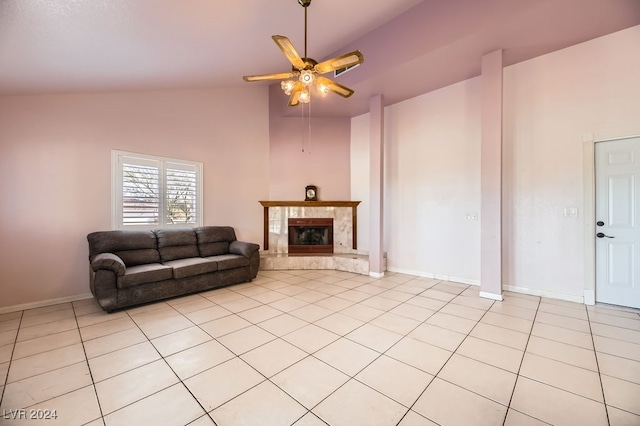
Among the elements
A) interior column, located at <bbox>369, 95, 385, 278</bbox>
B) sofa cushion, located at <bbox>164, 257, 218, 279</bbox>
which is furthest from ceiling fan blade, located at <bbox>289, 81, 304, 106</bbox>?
sofa cushion, located at <bbox>164, 257, 218, 279</bbox>

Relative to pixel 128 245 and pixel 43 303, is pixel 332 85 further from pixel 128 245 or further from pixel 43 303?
pixel 43 303

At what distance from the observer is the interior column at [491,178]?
3.59 meters

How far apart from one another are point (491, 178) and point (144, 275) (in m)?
4.89

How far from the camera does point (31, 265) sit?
3383 millimetres

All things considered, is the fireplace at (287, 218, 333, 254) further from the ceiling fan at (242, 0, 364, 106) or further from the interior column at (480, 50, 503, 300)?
the ceiling fan at (242, 0, 364, 106)

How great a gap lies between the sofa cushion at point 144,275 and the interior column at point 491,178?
4486 mm

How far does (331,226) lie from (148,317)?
12.5ft

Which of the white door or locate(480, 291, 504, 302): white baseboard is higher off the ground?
the white door

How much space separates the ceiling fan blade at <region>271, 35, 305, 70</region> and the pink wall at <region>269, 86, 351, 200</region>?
11.0ft

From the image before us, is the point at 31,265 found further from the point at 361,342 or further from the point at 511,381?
the point at 511,381

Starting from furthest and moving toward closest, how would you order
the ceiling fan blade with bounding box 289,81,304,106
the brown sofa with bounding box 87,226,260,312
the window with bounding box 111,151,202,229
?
the window with bounding box 111,151,202,229
the brown sofa with bounding box 87,226,260,312
the ceiling fan blade with bounding box 289,81,304,106

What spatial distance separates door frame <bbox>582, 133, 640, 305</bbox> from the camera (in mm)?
3385

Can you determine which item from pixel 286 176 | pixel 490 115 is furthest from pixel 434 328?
pixel 286 176

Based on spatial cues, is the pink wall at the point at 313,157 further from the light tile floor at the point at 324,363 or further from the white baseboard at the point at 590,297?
the white baseboard at the point at 590,297
